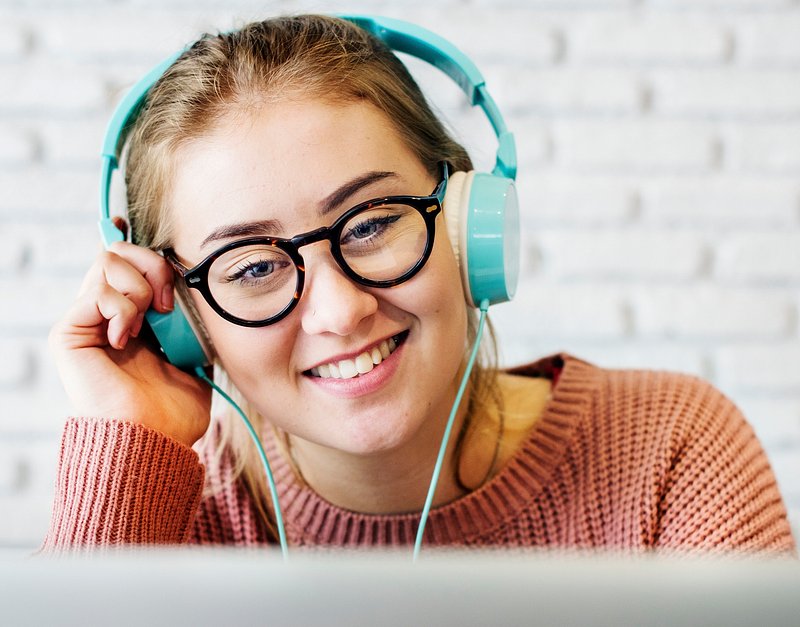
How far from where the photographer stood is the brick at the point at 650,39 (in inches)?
63.8

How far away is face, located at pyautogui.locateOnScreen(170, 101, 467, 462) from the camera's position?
2.96 feet

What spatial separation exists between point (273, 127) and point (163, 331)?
0.30m

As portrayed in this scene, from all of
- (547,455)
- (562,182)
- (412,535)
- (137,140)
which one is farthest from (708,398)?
(137,140)

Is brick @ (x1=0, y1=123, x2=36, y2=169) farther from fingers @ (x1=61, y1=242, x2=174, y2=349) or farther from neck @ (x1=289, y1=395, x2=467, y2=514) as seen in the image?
neck @ (x1=289, y1=395, x2=467, y2=514)

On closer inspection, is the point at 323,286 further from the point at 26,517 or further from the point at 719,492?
the point at 26,517

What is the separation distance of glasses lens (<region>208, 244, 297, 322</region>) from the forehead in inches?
1.5

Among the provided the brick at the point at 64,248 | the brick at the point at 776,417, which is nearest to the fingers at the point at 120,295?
the brick at the point at 64,248

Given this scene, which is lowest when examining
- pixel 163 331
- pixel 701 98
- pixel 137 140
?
pixel 163 331

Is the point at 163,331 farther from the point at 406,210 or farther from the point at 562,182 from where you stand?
the point at 562,182

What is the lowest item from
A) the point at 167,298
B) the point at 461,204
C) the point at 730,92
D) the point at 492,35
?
the point at 167,298

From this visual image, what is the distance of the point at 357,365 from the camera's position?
946 mm

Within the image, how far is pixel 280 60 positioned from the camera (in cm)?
98

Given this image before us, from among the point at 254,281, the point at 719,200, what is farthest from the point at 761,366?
the point at 254,281

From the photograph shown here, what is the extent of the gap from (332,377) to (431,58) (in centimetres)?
42
